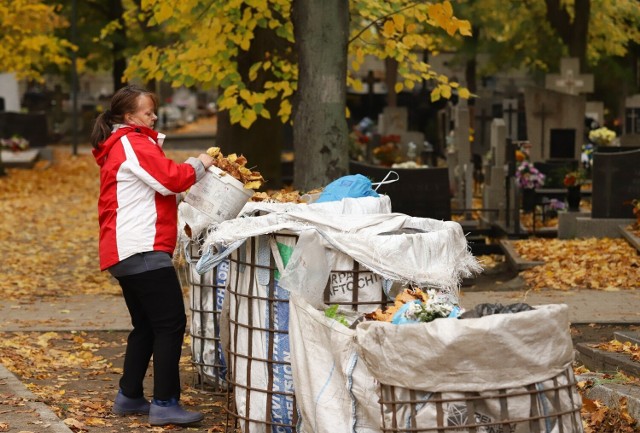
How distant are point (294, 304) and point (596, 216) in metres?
9.04

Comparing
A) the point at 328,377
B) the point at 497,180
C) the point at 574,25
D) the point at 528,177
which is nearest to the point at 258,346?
the point at 328,377

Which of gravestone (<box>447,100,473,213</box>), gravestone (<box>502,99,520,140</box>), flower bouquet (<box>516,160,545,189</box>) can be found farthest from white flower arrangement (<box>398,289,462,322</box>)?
gravestone (<box>502,99,520,140</box>)

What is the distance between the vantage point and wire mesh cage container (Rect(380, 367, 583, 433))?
444 centimetres

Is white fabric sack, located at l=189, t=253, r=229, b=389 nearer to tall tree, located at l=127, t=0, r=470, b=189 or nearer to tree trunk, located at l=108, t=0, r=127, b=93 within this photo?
tall tree, located at l=127, t=0, r=470, b=189

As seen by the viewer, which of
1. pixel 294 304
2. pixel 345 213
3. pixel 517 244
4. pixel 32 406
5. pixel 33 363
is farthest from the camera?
pixel 517 244

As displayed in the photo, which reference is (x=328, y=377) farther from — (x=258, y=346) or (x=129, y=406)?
(x=129, y=406)

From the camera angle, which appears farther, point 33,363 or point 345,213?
point 33,363

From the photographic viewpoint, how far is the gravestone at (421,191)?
1336 cm

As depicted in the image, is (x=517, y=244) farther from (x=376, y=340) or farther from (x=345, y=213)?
(x=376, y=340)

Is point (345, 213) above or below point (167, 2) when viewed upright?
below

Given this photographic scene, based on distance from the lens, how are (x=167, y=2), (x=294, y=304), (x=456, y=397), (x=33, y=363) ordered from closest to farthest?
(x=456, y=397)
(x=294, y=304)
(x=33, y=363)
(x=167, y=2)

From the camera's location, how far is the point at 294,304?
5430 mm

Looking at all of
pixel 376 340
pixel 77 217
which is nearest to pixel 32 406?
pixel 376 340

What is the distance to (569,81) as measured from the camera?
24.5m
